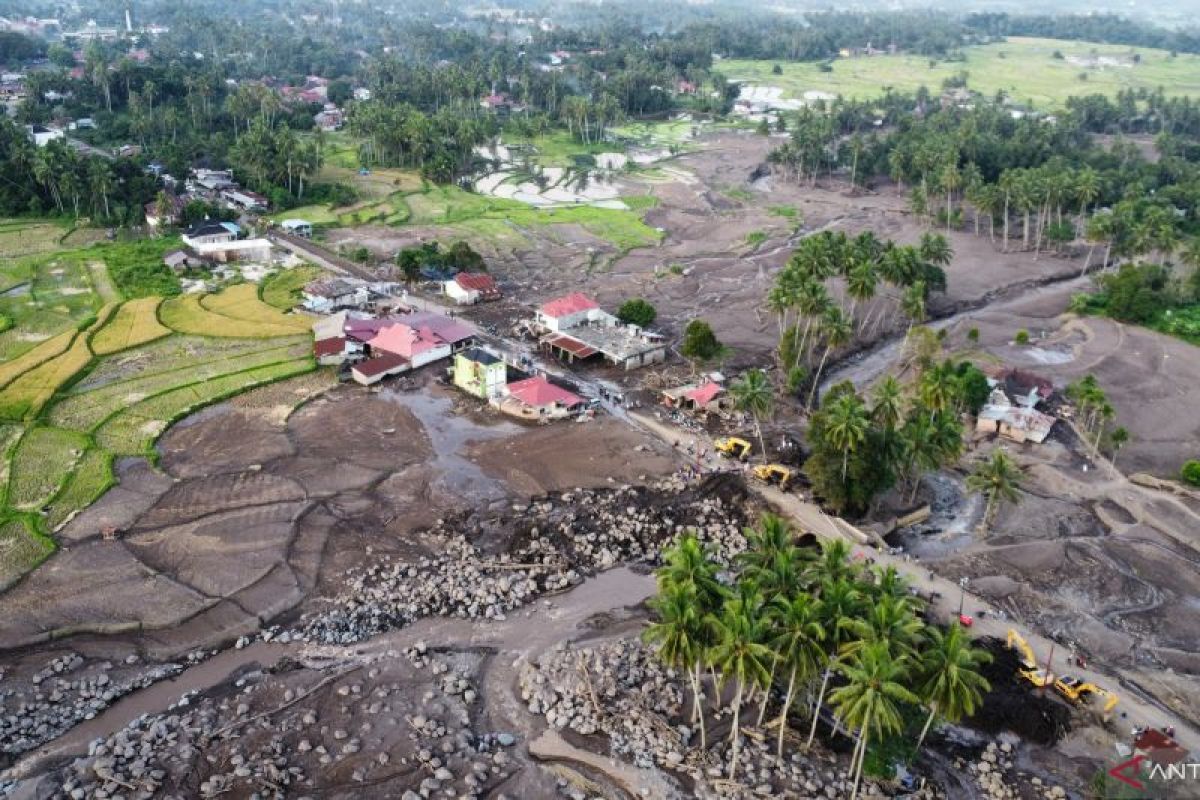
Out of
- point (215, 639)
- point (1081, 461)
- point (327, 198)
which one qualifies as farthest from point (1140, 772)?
point (327, 198)

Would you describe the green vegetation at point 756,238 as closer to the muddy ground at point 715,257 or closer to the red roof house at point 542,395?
the muddy ground at point 715,257

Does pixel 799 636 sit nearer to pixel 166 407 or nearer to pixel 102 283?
pixel 166 407

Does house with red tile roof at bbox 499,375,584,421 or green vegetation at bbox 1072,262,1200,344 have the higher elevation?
green vegetation at bbox 1072,262,1200,344

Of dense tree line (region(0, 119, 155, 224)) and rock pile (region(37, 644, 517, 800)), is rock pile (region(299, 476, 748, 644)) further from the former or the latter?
dense tree line (region(0, 119, 155, 224))

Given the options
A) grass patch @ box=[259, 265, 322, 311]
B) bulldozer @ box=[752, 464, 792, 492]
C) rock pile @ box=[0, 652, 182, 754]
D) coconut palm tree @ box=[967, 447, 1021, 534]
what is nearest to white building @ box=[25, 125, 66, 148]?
grass patch @ box=[259, 265, 322, 311]

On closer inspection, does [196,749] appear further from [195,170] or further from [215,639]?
[195,170]

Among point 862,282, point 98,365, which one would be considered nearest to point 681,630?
point 862,282

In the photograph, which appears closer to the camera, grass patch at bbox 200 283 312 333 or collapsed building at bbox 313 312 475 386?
collapsed building at bbox 313 312 475 386
